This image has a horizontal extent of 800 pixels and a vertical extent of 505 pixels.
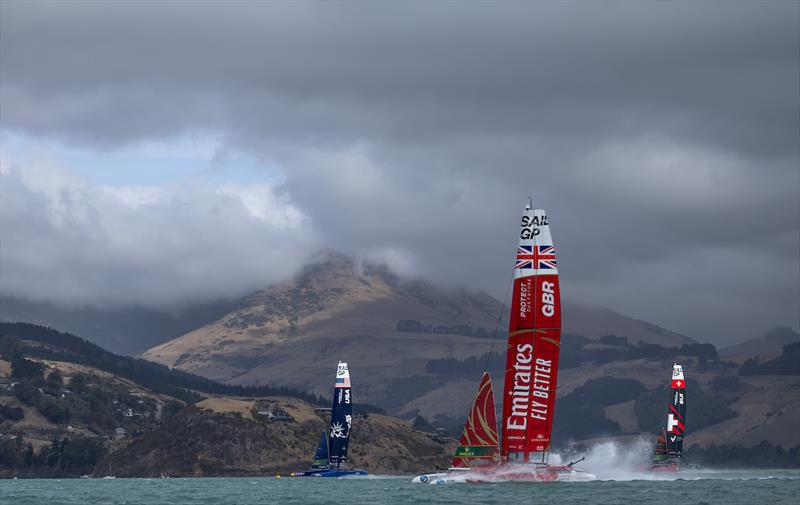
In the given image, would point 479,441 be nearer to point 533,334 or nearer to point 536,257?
point 533,334

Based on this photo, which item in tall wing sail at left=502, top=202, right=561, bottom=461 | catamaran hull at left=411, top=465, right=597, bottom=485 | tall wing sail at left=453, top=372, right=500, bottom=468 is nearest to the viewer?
tall wing sail at left=502, top=202, right=561, bottom=461

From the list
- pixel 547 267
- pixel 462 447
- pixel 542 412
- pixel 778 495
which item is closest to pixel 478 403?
pixel 462 447

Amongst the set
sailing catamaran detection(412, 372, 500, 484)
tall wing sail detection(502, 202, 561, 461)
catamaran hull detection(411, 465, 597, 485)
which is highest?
tall wing sail detection(502, 202, 561, 461)

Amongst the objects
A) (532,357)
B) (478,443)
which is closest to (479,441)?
(478,443)

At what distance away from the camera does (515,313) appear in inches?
5079

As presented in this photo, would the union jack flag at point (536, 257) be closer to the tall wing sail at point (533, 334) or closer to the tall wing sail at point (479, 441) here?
the tall wing sail at point (533, 334)

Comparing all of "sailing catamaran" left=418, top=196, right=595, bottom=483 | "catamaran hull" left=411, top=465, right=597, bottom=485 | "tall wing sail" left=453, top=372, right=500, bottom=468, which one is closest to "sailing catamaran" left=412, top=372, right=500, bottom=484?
"tall wing sail" left=453, top=372, right=500, bottom=468

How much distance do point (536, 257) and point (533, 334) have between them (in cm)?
753

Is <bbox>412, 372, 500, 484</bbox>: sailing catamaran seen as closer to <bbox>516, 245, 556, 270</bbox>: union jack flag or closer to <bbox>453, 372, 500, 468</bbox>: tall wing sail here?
<bbox>453, 372, 500, 468</bbox>: tall wing sail

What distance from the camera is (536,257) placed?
128 m

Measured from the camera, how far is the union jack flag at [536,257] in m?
128

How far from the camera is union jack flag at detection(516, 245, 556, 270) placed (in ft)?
419

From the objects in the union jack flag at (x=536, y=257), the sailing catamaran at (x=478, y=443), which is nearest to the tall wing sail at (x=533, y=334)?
the union jack flag at (x=536, y=257)

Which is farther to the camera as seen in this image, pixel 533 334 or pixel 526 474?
pixel 526 474
